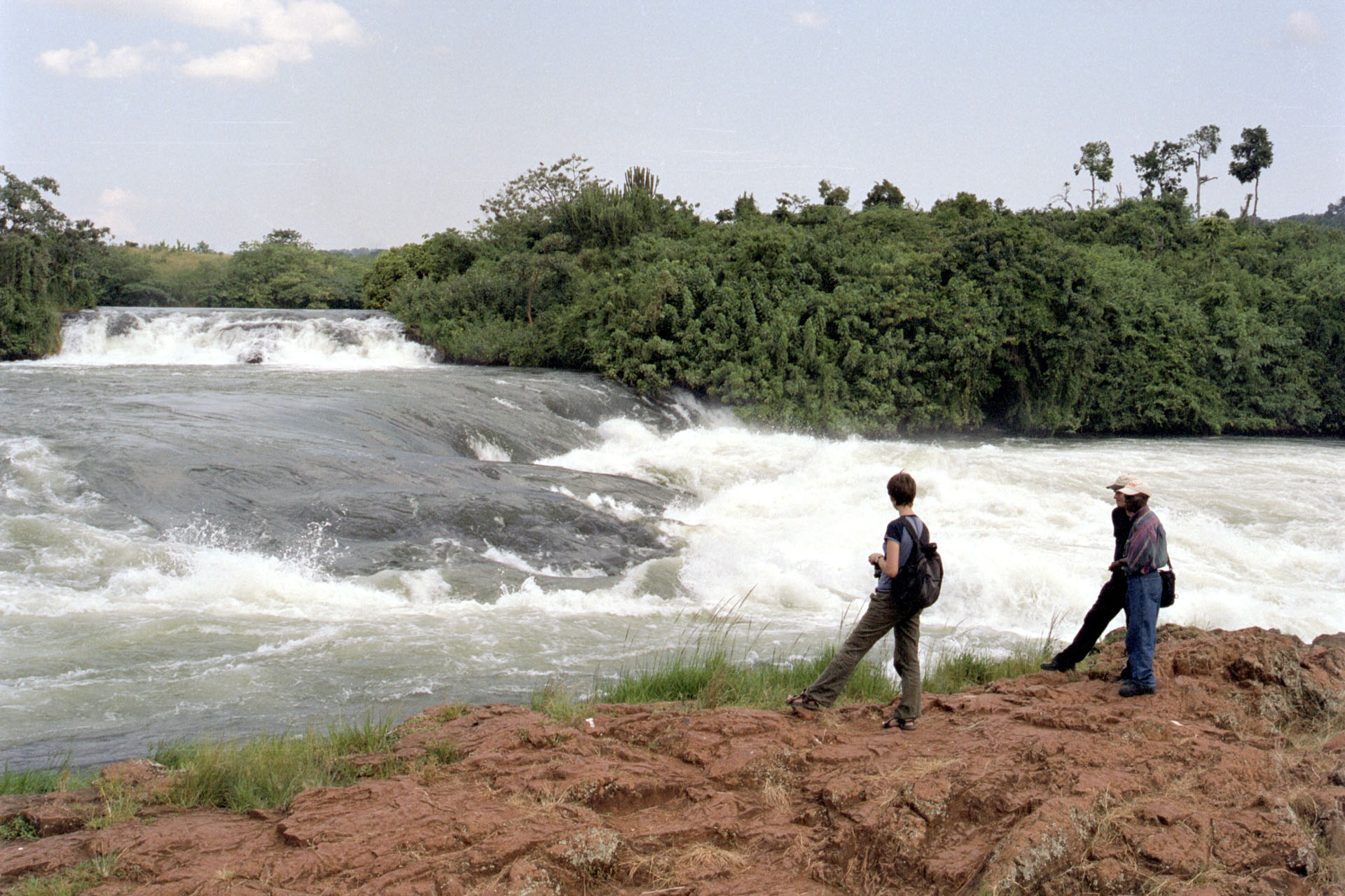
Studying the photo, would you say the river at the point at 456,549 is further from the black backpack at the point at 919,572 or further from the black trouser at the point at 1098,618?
the black backpack at the point at 919,572

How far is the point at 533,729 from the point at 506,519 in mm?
6203

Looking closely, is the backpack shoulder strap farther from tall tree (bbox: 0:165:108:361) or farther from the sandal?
tall tree (bbox: 0:165:108:361)

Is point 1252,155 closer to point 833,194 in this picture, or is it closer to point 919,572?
point 833,194

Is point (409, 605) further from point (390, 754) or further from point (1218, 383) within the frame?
point (1218, 383)

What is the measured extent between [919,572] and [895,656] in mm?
619

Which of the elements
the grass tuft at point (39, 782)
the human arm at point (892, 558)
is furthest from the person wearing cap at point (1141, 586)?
the grass tuft at point (39, 782)

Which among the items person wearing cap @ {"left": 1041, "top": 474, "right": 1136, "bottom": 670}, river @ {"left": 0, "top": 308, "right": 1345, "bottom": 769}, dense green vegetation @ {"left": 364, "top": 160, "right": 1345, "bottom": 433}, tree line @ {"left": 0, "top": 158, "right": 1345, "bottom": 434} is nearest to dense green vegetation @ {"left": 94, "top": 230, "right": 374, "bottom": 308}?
tree line @ {"left": 0, "top": 158, "right": 1345, "bottom": 434}

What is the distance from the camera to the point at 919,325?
79.2ft

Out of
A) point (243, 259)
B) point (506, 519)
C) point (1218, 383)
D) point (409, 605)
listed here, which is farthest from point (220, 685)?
point (243, 259)

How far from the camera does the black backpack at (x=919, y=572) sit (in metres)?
5.48

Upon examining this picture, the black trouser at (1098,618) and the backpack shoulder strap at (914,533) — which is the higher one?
the backpack shoulder strap at (914,533)

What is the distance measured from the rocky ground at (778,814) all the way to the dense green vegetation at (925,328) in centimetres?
1721

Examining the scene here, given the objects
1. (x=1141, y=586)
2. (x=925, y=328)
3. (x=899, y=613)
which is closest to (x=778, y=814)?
(x=899, y=613)

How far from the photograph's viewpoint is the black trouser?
6.54 m
